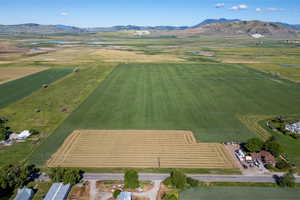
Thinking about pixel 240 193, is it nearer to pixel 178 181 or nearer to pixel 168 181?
pixel 178 181

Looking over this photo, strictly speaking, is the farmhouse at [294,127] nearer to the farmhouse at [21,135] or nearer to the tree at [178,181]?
the tree at [178,181]

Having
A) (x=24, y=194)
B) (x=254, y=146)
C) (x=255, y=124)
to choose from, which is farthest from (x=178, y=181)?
(x=255, y=124)

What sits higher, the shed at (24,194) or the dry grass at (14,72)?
the dry grass at (14,72)

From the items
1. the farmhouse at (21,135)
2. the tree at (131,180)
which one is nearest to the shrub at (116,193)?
the tree at (131,180)

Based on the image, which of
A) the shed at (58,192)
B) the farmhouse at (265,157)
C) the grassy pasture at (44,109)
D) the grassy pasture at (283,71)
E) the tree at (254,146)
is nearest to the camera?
the shed at (58,192)

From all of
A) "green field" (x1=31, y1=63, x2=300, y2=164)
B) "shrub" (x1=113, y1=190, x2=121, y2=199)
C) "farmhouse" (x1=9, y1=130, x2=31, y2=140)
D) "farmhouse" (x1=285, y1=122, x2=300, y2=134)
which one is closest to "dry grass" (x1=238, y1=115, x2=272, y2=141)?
"green field" (x1=31, y1=63, x2=300, y2=164)

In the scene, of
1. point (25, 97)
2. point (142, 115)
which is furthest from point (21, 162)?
point (25, 97)

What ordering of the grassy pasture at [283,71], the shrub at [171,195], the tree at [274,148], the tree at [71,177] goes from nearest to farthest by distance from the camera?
the shrub at [171,195] → the tree at [71,177] → the tree at [274,148] → the grassy pasture at [283,71]

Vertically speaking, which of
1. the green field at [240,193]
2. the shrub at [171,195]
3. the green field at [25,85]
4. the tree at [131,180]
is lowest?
the green field at [240,193]
